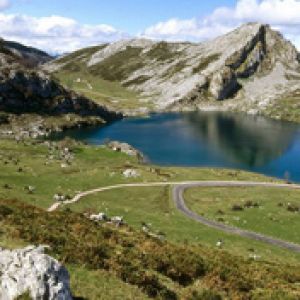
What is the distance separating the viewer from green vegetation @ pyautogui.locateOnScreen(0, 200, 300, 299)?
28.6m

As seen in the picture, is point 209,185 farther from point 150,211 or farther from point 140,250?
point 140,250

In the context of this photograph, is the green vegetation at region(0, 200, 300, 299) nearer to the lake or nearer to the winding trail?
the winding trail

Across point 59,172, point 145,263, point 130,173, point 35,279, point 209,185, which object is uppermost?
point 35,279

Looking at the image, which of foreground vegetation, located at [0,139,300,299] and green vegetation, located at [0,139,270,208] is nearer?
foreground vegetation, located at [0,139,300,299]

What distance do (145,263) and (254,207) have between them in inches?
1849

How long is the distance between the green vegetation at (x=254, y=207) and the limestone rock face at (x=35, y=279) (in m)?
47.6

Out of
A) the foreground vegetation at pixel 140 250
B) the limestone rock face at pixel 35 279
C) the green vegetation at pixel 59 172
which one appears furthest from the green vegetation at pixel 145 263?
the green vegetation at pixel 59 172

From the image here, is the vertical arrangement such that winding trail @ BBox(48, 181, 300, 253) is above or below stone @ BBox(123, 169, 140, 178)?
below

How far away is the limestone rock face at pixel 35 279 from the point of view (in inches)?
816

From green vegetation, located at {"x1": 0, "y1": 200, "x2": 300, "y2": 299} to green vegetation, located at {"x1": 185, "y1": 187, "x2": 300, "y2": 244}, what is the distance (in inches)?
944

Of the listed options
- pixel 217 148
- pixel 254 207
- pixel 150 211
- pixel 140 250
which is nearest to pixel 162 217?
pixel 150 211

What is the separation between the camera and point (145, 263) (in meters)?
33.9

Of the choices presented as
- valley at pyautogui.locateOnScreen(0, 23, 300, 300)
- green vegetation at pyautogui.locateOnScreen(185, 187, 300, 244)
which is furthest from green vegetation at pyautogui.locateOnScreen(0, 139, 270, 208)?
green vegetation at pyautogui.locateOnScreen(185, 187, 300, 244)

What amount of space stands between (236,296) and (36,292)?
1491cm
